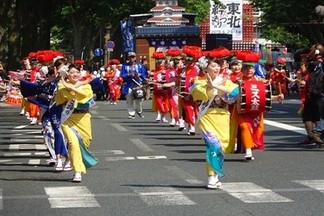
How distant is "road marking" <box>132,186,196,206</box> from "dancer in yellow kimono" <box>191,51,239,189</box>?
0.54 metres

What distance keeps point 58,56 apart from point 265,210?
675cm

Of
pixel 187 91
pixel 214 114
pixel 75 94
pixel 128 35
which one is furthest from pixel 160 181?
pixel 128 35

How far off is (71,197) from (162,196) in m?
1.01

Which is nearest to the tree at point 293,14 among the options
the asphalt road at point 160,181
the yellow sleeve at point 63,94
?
the asphalt road at point 160,181

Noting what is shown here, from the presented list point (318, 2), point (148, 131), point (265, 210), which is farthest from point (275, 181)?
point (318, 2)

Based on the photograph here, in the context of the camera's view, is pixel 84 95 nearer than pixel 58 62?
Yes

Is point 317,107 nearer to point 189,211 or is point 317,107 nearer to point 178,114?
point 178,114

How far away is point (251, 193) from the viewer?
38.7 ft

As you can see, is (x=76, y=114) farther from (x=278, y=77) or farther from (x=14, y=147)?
(x=278, y=77)

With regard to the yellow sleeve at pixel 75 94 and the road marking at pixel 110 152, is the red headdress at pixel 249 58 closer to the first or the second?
the yellow sleeve at pixel 75 94

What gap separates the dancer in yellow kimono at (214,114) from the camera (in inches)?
481

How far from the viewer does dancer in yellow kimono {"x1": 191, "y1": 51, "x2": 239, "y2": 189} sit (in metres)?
12.2

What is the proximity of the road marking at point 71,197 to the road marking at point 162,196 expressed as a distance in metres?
0.58

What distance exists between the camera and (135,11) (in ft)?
206
